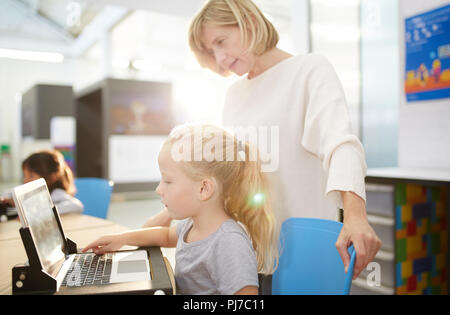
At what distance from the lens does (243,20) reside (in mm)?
1165

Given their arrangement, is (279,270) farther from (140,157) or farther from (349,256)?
(140,157)

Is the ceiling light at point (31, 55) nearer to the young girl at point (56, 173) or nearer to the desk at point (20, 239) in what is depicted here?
the young girl at point (56, 173)

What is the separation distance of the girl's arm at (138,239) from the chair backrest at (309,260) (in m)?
0.32

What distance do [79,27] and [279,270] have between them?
9.56 meters

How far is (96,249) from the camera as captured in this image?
1.11 m

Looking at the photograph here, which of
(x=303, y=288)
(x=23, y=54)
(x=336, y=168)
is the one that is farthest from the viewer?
(x=23, y=54)

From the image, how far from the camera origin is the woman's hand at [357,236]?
0.78 metres

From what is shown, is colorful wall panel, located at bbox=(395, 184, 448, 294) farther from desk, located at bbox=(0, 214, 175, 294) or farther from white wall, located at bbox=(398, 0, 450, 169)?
desk, located at bbox=(0, 214, 175, 294)

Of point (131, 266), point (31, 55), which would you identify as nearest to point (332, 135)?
point (131, 266)

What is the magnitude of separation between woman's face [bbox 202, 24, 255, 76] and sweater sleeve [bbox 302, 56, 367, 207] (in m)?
0.22

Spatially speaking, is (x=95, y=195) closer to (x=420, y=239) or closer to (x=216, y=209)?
(x=216, y=209)

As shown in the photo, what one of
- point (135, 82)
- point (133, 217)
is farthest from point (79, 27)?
point (133, 217)

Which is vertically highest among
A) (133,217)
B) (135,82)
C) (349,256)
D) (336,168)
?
(135,82)

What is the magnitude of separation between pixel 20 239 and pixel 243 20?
3.50 feet
